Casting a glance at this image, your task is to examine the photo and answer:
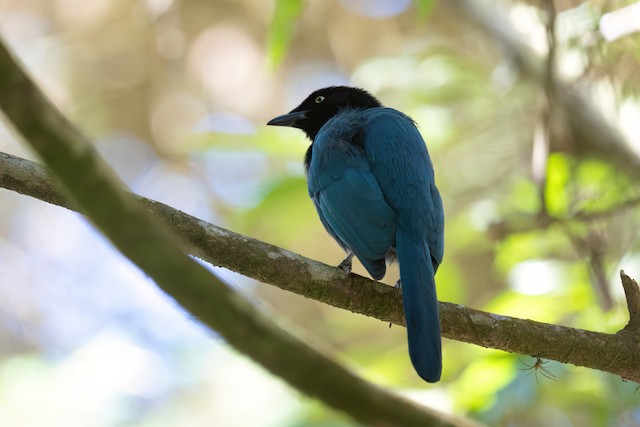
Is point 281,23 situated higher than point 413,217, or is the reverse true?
point 281,23

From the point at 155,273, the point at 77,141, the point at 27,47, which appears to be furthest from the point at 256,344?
the point at 27,47

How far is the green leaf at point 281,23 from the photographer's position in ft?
11.4

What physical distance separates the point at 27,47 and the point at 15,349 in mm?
3504

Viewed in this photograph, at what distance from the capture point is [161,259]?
162 centimetres

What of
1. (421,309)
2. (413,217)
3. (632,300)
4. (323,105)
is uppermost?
(323,105)

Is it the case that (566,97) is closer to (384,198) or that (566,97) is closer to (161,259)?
(384,198)

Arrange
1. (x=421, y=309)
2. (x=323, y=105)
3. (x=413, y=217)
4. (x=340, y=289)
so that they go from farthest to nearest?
1. (x=323, y=105)
2. (x=413, y=217)
3. (x=340, y=289)
4. (x=421, y=309)

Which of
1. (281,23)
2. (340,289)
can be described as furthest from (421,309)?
(281,23)

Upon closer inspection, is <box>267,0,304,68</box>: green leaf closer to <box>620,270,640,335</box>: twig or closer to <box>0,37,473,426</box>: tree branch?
<box>620,270,640,335</box>: twig

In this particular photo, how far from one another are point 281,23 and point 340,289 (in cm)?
120

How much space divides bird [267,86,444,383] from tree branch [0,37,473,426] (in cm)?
139

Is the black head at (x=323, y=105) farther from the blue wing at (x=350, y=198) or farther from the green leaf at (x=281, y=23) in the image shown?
the green leaf at (x=281, y=23)

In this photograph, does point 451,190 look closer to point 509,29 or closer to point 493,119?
point 493,119

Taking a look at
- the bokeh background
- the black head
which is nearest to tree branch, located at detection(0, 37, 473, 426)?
the bokeh background
